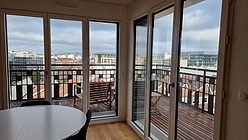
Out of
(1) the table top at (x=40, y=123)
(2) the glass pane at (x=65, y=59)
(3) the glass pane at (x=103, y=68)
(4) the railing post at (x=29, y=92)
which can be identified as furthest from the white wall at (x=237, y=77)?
(4) the railing post at (x=29, y=92)

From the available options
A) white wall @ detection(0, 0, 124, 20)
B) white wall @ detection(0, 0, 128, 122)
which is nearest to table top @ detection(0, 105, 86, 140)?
white wall @ detection(0, 0, 128, 122)

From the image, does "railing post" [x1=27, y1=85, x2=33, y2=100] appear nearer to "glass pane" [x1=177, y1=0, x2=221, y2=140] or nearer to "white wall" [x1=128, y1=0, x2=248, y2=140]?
"glass pane" [x1=177, y1=0, x2=221, y2=140]

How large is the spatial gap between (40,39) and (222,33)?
3046mm

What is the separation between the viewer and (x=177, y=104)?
228cm

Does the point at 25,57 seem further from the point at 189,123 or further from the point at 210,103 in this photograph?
the point at 210,103

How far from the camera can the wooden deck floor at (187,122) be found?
6.16ft

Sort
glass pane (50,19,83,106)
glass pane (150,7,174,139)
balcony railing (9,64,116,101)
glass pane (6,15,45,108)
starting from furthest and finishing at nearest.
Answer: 1. glass pane (50,19,83,106)
2. balcony railing (9,64,116,101)
3. glass pane (6,15,45,108)
4. glass pane (150,7,174,139)

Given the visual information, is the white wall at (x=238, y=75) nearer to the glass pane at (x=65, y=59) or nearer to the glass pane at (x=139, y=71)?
the glass pane at (x=139, y=71)

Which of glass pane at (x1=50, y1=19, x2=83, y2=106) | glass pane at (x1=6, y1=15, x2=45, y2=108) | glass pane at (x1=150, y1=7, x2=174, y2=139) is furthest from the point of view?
glass pane at (x1=50, y1=19, x2=83, y2=106)

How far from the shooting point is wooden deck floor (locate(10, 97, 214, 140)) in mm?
1878

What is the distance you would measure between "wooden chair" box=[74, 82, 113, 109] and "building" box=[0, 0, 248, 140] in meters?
0.30

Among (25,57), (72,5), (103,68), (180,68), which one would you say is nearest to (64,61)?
(25,57)

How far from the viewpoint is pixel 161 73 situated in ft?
8.75

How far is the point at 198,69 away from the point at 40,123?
1.82 meters
